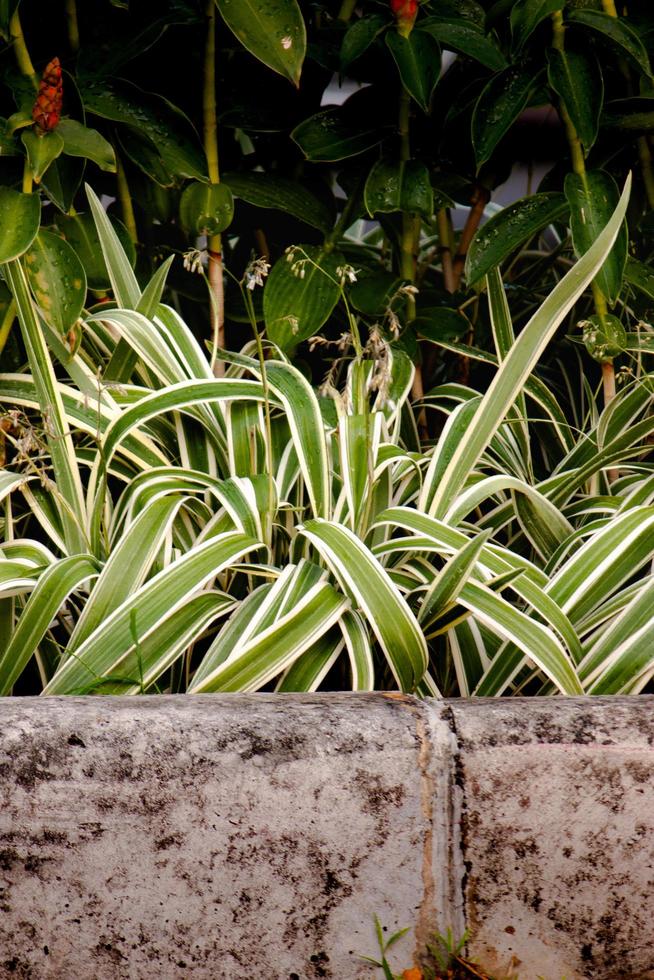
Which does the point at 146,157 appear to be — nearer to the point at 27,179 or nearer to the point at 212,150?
the point at 212,150

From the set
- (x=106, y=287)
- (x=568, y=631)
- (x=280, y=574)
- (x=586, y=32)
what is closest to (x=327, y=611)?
(x=280, y=574)

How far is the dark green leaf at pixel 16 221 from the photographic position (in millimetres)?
1225

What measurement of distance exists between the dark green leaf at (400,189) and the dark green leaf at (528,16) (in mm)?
270

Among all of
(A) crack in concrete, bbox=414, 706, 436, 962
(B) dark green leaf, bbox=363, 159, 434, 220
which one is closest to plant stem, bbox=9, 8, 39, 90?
(B) dark green leaf, bbox=363, 159, 434, 220

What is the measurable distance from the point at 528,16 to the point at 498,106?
148 millimetres

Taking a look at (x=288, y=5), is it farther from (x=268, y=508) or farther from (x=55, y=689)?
(x=55, y=689)

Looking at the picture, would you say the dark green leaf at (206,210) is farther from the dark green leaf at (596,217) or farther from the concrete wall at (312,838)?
the concrete wall at (312,838)

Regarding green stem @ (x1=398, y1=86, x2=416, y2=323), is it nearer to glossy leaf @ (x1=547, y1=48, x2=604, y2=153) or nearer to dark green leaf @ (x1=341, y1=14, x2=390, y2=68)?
dark green leaf @ (x1=341, y1=14, x2=390, y2=68)

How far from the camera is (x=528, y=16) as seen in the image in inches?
53.7

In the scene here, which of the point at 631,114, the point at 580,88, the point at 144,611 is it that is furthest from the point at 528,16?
the point at 144,611

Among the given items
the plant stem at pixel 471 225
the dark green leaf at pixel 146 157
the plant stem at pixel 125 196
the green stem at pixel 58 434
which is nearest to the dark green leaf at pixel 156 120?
the dark green leaf at pixel 146 157

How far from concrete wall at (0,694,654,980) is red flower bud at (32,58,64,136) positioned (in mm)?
846

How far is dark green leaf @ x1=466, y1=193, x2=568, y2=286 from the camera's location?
1.49 meters

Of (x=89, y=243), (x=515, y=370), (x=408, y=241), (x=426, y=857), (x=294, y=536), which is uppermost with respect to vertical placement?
(x=408, y=241)
